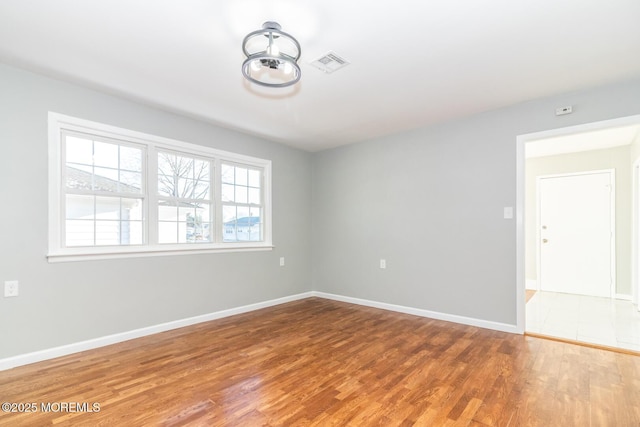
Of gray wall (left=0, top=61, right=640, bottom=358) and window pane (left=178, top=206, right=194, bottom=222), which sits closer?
gray wall (left=0, top=61, right=640, bottom=358)

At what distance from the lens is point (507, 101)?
335 centimetres

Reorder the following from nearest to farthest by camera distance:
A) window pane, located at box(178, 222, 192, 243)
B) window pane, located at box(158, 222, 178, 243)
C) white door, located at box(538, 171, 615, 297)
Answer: window pane, located at box(158, 222, 178, 243) < window pane, located at box(178, 222, 192, 243) < white door, located at box(538, 171, 615, 297)

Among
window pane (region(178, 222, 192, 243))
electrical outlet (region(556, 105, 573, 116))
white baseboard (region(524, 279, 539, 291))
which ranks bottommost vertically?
white baseboard (region(524, 279, 539, 291))

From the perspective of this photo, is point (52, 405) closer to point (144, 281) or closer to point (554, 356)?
point (144, 281)

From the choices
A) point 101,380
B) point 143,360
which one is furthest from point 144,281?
point 101,380

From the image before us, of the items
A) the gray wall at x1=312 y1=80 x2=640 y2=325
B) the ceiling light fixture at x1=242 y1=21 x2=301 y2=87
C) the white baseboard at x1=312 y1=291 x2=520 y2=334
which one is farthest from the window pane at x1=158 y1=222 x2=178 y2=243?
the white baseboard at x1=312 y1=291 x2=520 y2=334

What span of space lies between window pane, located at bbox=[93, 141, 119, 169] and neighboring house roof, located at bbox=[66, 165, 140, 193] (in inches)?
5.9

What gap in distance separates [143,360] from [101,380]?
374mm

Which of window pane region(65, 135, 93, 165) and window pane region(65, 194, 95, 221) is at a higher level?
window pane region(65, 135, 93, 165)

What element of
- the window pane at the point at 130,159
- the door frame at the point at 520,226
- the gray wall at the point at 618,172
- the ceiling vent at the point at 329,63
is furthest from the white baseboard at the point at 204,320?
the ceiling vent at the point at 329,63

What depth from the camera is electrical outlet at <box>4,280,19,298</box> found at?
8.31ft

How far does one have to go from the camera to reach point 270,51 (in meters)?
1.98

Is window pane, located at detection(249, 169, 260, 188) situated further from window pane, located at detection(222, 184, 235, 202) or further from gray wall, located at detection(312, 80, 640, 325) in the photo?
gray wall, located at detection(312, 80, 640, 325)

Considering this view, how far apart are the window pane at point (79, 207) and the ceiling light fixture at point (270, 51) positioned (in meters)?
2.16
